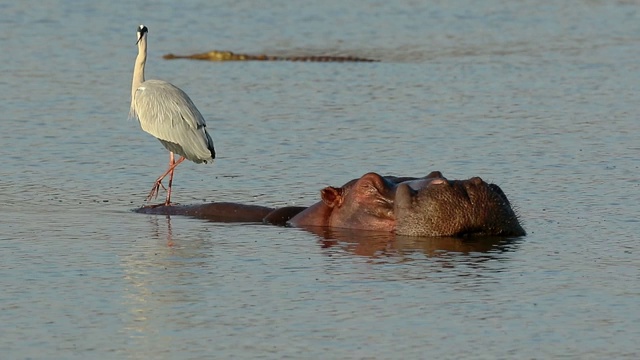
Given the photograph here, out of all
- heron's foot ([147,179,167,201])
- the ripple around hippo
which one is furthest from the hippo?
the ripple around hippo

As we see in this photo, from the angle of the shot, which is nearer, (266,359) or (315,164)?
(266,359)

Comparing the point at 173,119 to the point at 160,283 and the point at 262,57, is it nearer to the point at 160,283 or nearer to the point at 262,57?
the point at 160,283

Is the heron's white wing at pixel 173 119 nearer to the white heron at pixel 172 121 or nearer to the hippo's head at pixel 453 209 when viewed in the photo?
the white heron at pixel 172 121

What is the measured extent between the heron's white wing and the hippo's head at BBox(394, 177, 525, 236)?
94.9 inches

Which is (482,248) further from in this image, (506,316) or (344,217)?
(506,316)

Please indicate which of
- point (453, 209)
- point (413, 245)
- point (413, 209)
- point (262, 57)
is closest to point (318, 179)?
point (413, 209)

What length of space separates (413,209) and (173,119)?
296cm

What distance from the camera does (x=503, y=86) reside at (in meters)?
16.0

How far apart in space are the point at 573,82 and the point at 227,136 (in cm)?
474

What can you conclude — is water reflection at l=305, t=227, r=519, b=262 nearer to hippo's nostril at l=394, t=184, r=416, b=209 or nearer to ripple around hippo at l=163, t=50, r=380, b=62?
hippo's nostril at l=394, t=184, r=416, b=209

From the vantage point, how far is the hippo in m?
8.88

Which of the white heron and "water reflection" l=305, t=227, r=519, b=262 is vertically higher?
the white heron

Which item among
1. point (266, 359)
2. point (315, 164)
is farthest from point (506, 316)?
point (315, 164)

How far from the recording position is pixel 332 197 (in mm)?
9445
